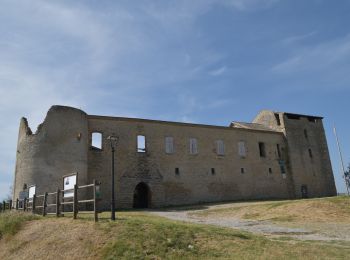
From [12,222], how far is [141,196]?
15.4 m

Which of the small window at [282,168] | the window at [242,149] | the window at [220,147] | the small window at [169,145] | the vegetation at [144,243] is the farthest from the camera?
the small window at [282,168]

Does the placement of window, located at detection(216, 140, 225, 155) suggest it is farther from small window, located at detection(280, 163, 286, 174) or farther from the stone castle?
small window, located at detection(280, 163, 286, 174)

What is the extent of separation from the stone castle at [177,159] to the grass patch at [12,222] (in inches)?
271

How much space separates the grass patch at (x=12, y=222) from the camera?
13931 millimetres

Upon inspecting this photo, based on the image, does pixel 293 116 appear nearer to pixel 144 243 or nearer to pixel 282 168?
pixel 282 168

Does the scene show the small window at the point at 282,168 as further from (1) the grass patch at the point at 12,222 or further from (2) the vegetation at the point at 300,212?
(1) the grass patch at the point at 12,222

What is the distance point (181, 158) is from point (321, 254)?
21.0m

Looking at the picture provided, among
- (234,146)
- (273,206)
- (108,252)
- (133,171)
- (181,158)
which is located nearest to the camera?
(108,252)

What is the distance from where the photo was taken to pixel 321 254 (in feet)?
31.5

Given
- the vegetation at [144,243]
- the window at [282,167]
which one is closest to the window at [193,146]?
the window at [282,167]

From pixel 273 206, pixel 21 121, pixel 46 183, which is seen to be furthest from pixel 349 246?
pixel 21 121

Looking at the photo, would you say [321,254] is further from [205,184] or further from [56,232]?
[205,184]

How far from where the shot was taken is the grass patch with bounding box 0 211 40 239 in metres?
13.9

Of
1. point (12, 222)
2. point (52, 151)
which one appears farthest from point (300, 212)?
point (52, 151)
